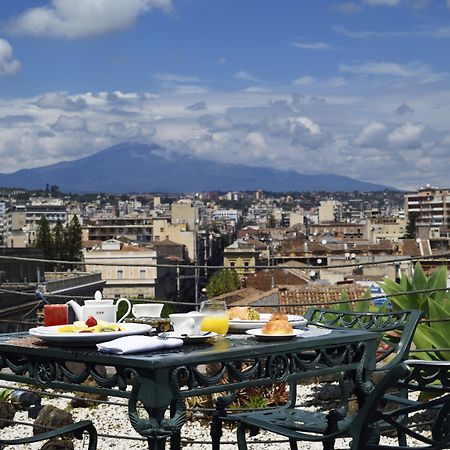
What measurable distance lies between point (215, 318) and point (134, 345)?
0.47 meters

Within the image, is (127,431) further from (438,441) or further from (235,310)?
(438,441)

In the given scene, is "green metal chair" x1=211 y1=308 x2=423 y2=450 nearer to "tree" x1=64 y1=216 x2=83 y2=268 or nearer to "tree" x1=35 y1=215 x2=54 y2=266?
"tree" x1=35 y1=215 x2=54 y2=266

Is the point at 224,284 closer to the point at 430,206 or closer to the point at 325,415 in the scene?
the point at 325,415

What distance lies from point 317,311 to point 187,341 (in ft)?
4.03

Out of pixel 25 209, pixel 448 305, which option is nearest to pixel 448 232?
pixel 25 209

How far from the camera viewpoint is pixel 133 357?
2482 millimetres

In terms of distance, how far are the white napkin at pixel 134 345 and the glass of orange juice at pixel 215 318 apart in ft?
0.96

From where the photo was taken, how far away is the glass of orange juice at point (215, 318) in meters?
2.98

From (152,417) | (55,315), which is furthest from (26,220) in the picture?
(152,417)

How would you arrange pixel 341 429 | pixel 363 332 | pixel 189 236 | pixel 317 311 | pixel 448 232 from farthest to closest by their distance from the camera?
pixel 448 232
pixel 189 236
pixel 317 311
pixel 363 332
pixel 341 429

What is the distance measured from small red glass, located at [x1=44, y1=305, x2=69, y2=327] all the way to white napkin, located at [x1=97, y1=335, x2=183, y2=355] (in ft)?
1.30

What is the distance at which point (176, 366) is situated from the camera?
2.46 metres

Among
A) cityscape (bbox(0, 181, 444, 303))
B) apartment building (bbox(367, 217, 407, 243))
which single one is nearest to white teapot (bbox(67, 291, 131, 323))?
cityscape (bbox(0, 181, 444, 303))

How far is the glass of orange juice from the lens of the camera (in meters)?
2.98
